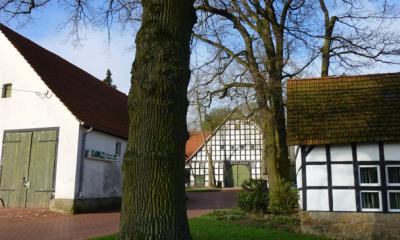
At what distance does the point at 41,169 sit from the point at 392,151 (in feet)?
41.4

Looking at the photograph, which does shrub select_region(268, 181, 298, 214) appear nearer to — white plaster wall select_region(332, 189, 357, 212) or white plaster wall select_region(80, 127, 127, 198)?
white plaster wall select_region(332, 189, 357, 212)

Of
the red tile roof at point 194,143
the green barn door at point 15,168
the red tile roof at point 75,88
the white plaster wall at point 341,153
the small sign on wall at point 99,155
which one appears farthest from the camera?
the red tile roof at point 194,143

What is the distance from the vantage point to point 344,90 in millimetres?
13703

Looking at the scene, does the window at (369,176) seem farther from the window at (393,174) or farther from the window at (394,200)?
the window at (394,200)

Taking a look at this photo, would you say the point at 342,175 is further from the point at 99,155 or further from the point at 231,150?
the point at 231,150

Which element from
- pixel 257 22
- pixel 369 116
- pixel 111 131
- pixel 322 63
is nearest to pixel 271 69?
pixel 257 22

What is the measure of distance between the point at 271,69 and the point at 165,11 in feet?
37.9

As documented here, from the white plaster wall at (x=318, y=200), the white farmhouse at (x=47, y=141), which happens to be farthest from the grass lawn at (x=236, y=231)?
A: the white farmhouse at (x=47, y=141)

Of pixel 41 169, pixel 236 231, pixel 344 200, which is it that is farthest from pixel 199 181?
pixel 236 231

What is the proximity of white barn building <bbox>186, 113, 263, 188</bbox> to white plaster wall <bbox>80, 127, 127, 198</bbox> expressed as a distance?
82.9 ft

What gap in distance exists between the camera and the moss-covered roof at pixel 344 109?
11.6 m

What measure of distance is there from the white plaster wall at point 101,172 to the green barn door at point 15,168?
246 centimetres

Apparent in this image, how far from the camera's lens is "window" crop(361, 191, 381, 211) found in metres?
11.2

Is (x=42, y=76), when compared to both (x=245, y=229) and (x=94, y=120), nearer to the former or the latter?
(x=94, y=120)
